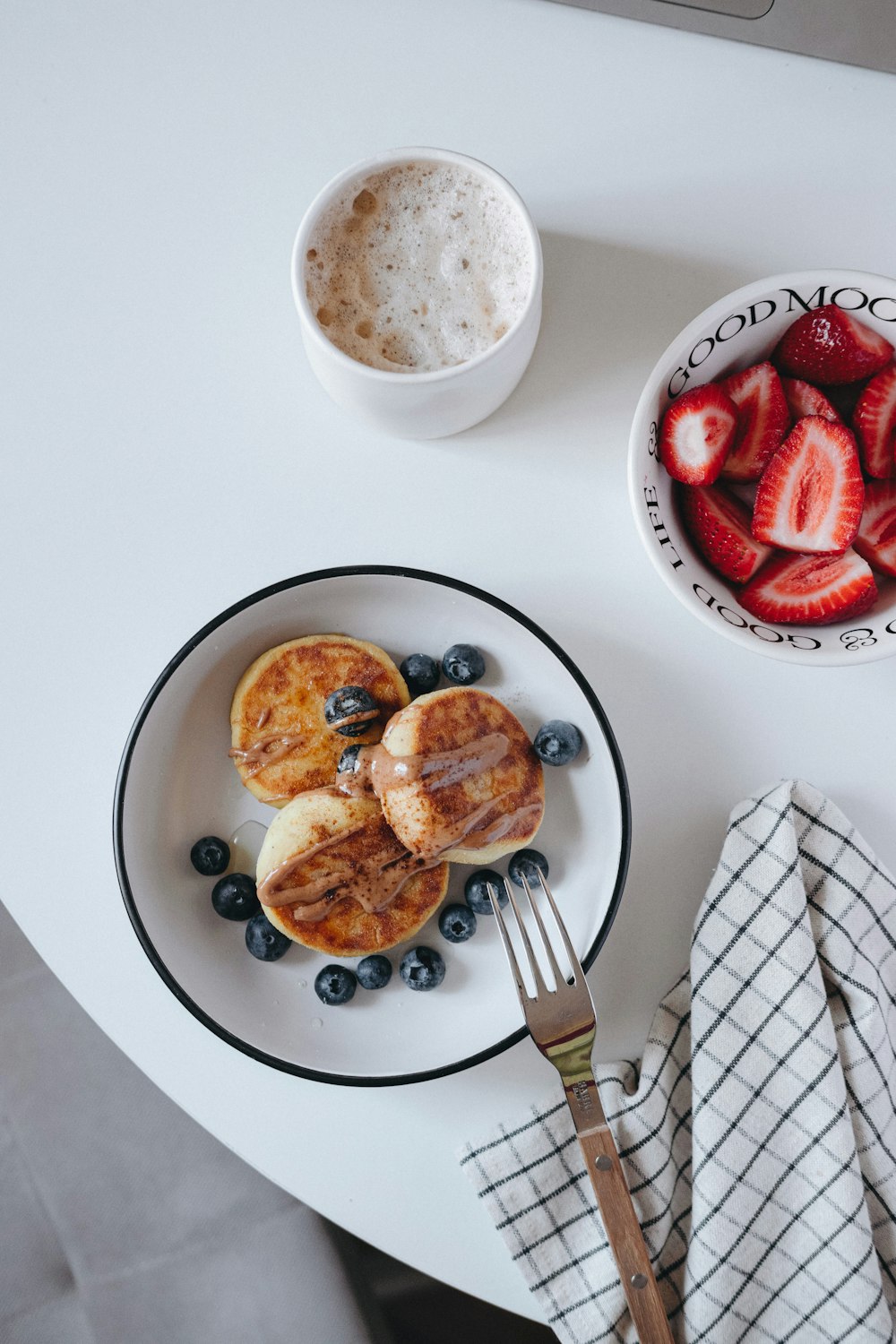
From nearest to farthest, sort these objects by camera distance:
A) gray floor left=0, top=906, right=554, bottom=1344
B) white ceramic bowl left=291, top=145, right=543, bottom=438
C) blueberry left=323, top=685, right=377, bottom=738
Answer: white ceramic bowl left=291, top=145, right=543, bottom=438 < blueberry left=323, top=685, right=377, bottom=738 < gray floor left=0, top=906, right=554, bottom=1344

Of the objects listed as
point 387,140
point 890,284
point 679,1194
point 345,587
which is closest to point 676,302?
point 890,284

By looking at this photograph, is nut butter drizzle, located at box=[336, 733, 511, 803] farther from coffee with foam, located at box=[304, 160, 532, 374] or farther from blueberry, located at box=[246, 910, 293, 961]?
coffee with foam, located at box=[304, 160, 532, 374]

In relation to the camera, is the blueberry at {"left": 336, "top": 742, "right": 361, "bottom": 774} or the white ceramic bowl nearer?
the white ceramic bowl

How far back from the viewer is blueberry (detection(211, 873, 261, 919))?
106cm

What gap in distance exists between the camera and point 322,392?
109 centimetres

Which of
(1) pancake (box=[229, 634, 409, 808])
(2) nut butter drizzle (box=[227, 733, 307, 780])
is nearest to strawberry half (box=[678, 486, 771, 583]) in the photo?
(1) pancake (box=[229, 634, 409, 808])

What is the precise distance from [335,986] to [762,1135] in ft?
1.50

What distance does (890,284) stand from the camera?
3.03 ft

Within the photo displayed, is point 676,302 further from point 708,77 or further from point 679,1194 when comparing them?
point 679,1194

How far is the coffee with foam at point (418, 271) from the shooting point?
0.95m

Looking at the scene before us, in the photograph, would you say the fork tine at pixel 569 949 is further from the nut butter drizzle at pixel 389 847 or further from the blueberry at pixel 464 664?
the blueberry at pixel 464 664

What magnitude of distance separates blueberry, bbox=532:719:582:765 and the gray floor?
0.77 metres

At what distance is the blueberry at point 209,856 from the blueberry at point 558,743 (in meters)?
0.35

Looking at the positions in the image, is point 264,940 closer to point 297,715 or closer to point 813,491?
point 297,715
